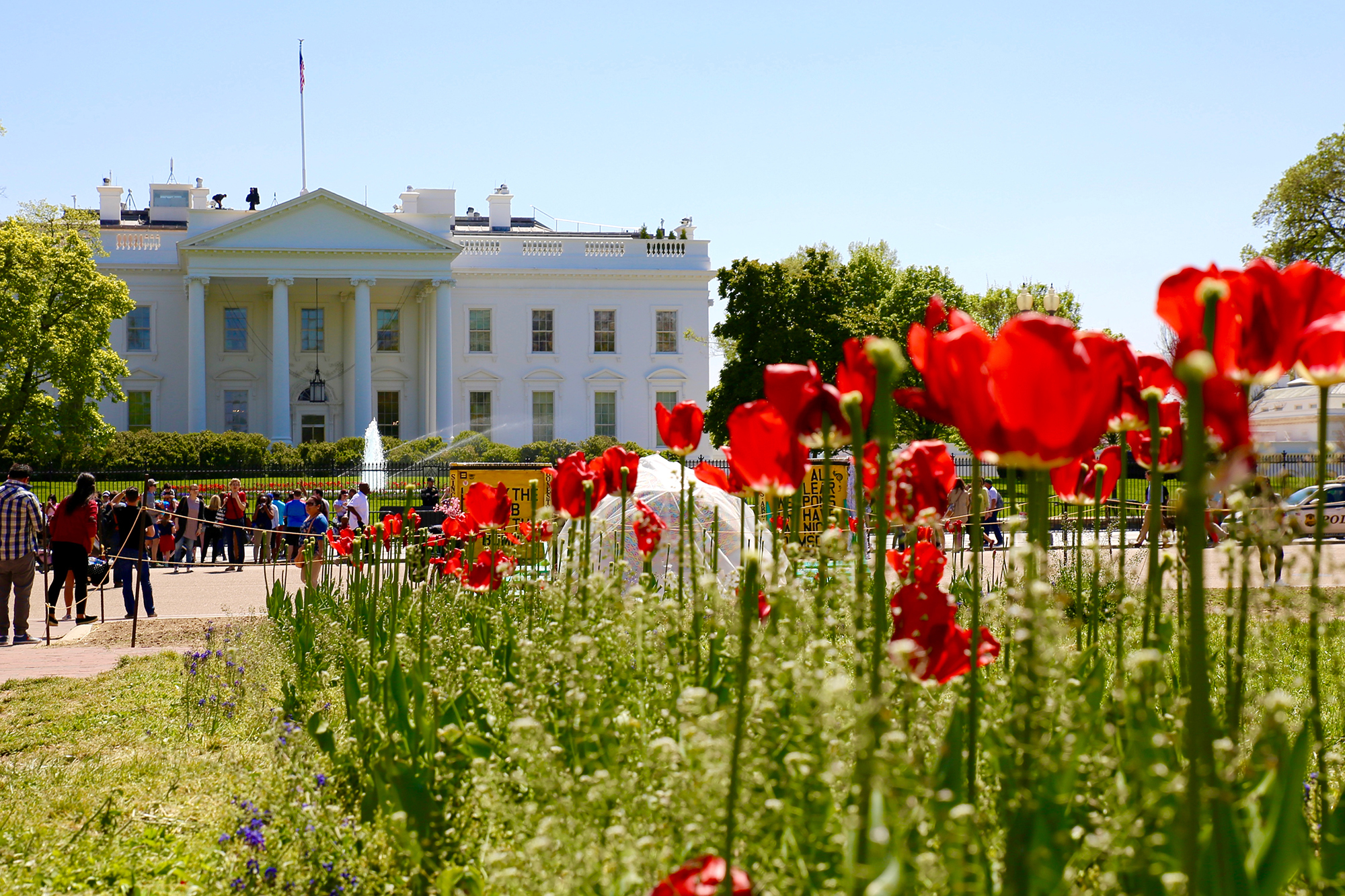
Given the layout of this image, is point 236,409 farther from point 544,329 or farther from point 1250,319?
point 1250,319

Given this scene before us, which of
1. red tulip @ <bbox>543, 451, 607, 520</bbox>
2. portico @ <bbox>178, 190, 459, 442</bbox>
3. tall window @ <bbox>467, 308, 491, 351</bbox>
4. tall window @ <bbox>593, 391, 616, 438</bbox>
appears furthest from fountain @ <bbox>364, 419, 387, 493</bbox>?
red tulip @ <bbox>543, 451, 607, 520</bbox>

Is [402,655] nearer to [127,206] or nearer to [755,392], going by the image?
[755,392]

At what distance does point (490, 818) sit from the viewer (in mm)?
2555

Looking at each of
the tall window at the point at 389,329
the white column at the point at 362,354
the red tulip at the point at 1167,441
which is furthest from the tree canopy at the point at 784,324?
the red tulip at the point at 1167,441

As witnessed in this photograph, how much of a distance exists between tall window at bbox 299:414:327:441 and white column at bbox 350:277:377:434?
112 inches

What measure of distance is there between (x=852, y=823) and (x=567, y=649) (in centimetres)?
145

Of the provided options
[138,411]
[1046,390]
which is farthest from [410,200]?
[1046,390]

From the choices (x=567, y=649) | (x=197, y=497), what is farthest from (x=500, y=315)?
(x=567, y=649)

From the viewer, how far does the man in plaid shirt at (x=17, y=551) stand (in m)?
9.75

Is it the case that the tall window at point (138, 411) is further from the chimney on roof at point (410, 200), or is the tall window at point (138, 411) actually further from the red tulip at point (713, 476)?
the red tulip at point (713, 476)

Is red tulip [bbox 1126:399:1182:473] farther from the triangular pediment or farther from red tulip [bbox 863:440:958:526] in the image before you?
the triangular pediment

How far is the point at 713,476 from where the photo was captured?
3064 mm

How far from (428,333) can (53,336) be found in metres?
16.4

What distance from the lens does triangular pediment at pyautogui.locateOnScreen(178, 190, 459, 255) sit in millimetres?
40562
